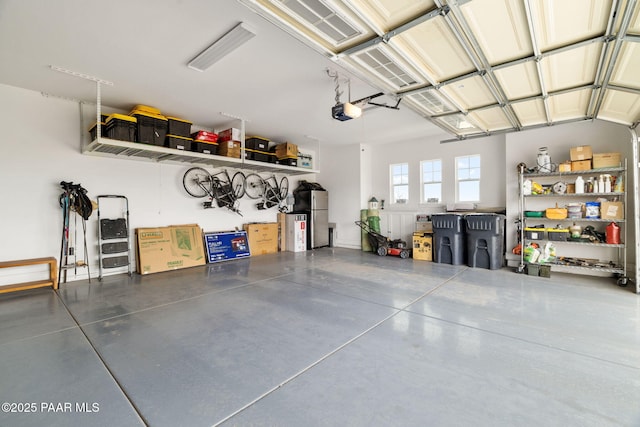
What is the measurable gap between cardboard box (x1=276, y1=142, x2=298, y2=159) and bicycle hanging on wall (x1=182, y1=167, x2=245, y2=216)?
3.86ft

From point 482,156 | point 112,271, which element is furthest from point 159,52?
point 482,156

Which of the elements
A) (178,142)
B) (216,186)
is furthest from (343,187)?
(178,142)

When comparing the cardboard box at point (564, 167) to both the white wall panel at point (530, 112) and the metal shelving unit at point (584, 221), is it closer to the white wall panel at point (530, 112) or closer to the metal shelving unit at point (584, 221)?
the metal shelving unit at point (584, 221)

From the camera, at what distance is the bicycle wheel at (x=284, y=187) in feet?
27.7

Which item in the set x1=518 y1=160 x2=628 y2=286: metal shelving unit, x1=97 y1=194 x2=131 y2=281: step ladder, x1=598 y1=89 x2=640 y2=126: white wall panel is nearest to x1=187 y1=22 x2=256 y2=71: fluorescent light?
x1=97 y1=194 x2=131 y2=281: step ladder

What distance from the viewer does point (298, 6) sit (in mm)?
2051

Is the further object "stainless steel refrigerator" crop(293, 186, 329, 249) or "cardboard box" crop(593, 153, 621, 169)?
"stainless steel refrigerator" crop(293, 186, 329, 249)

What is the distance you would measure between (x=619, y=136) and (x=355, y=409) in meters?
6.39

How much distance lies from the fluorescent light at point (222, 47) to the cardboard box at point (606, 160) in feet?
19.0

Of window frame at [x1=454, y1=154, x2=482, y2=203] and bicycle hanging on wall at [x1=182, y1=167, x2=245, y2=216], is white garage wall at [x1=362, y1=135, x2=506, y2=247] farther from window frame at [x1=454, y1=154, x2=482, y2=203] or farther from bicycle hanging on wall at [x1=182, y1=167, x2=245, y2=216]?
bicycle hanging on wall at [x1=182, y1=167, x2=245, y2=216]

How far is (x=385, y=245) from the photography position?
7160 mm

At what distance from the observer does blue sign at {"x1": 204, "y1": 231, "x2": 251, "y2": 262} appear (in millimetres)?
6410

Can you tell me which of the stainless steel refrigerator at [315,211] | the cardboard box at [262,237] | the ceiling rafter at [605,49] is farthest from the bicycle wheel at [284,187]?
the ceiling rafter at [605,49]

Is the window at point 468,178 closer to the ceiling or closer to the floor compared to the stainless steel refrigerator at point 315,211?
closer to the ceiling
